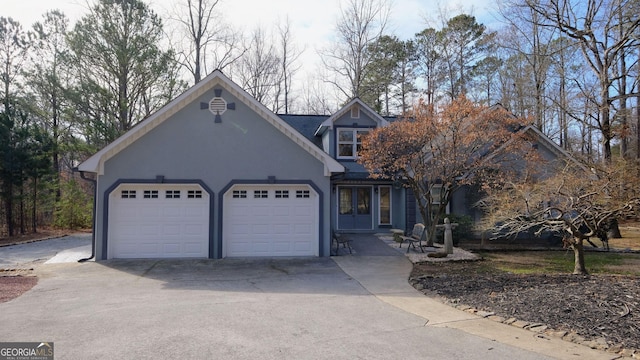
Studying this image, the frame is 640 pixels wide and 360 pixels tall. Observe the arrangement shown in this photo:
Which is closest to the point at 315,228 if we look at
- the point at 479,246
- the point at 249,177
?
the point at 249,177

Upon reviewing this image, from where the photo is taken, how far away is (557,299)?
6.91 metres

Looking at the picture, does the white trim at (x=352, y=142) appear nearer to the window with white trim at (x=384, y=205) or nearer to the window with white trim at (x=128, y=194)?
the window with white trim at (x=384, y=205)

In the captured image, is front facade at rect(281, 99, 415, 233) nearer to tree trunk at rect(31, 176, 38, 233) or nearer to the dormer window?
the dormer window

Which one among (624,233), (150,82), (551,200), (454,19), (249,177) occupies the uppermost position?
(454,19)

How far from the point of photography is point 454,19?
28391mm

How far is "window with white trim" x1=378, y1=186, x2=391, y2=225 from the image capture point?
19.1m

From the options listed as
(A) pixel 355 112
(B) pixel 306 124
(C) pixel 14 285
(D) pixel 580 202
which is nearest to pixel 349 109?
(A) pixel 355 112

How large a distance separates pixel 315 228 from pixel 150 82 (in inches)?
665

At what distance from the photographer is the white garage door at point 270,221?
41.1 feet

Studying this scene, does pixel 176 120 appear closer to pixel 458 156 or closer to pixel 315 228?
pixel 315 228

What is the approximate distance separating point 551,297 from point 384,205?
12.2 metres

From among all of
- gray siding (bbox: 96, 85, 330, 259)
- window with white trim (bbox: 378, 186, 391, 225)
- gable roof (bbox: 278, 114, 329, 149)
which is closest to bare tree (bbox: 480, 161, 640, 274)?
gray siding (bbox: 96, 85, 330, 259)

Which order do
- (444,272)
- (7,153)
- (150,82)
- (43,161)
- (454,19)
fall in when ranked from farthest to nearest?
(454,19)
(150,82)
(43,161)
(7,153)
(444,272)

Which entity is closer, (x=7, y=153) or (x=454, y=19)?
(x=7, y=153)
